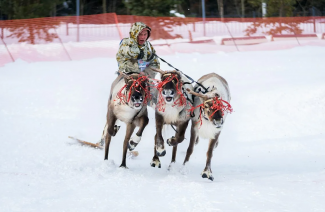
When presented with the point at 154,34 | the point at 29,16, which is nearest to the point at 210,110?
the point at 154,34

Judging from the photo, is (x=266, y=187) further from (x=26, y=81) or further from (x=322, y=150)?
(x=26, y=81)

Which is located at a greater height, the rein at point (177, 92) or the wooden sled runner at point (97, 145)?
the rein at point (177, 92)

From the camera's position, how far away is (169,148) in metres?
10.5

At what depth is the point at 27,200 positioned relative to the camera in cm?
592

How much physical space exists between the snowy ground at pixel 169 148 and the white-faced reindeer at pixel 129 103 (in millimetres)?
560

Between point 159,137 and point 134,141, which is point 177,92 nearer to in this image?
point 159,137

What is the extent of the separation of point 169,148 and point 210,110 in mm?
3479

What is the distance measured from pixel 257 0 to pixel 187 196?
2562cm

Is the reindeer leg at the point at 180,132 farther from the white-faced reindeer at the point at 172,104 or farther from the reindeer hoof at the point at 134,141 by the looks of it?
the reindeer hoof at the point at 134,141

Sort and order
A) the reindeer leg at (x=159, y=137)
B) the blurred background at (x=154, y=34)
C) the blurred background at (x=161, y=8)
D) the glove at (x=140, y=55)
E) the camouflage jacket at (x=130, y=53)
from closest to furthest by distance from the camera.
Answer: the reindeer leg at (x=159, y=137) → the camouflage jacket at (x=130, y=53) → the glove at (x=140, y=55) → the blurred background at (x=154, y=34) → the blurred background at (x=161, y=8)

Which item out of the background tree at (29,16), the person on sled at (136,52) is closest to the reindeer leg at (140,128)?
the person on sled at (136,52)

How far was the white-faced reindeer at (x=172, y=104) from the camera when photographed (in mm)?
7301

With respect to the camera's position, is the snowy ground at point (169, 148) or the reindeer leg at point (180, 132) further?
the reindeer leg at point (180, 132)

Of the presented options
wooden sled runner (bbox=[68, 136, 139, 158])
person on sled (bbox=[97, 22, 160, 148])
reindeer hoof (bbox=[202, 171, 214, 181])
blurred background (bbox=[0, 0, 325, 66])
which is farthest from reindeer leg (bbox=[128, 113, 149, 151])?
blurred background (bbox=[0, 0, 325, 66])
